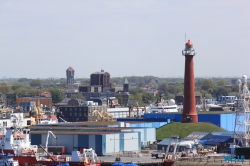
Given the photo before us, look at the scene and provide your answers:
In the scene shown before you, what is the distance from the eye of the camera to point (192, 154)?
259 ft

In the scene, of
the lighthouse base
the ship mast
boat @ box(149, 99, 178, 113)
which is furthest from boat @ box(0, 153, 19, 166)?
boat @ box(149, 99, 178, 113)

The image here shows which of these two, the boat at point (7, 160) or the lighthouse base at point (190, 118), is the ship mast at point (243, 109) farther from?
the lighthouse base at point (190, 118)

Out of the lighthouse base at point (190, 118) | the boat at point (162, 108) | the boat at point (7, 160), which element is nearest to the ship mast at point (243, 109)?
the boat at point (7, 160)

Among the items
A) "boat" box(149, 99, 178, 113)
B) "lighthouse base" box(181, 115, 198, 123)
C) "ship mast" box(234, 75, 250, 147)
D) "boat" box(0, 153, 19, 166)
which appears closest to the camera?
"boat" box(0, 153, 19, 166)

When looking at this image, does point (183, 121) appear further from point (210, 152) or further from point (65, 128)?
point (210, 152)

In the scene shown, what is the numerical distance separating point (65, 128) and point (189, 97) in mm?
17399

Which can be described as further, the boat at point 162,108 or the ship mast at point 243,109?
the boat at point 162,108

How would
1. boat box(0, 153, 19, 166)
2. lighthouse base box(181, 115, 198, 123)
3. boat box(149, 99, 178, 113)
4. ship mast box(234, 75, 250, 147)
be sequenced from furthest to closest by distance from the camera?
boat box(149, 99, 178, 113)
lighthouse base box(181, 115, 198, 123)
ship mast box(234, 75, 250, 147)
boat box(0, 153, 19, 166)

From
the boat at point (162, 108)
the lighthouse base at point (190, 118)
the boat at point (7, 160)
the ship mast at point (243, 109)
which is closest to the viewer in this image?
the boat at point (7, 160)

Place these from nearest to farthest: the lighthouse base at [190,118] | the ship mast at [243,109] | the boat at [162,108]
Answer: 1. the ship mast at [243,109]
2. the lighthouse base at [190,118]
3. the boat at [162,108]

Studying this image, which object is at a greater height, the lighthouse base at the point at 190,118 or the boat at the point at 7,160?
the lighthouse base at the point at 190,118

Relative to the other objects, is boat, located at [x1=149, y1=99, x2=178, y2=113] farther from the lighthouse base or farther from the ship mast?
the ship mast

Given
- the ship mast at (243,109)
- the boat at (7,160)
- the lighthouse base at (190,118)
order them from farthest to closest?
the lighthouse base at (190,118) → the ship mast at (243,109) → the boat at (7,160)

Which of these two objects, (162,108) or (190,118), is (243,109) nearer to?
(190,118)
